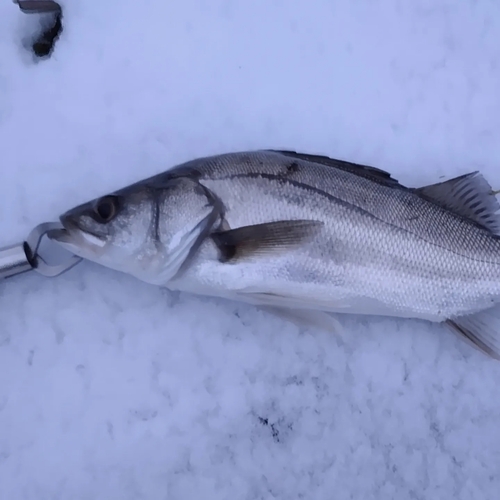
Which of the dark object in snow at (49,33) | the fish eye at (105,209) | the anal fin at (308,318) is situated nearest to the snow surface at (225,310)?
the dark object in snow at (49,33)

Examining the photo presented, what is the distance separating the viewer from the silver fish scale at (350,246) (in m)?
1.60

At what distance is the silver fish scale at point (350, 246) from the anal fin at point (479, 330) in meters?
0.07

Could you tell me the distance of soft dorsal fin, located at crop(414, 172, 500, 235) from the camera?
70.3 inches

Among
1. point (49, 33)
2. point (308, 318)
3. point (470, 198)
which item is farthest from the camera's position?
point (49, 33)

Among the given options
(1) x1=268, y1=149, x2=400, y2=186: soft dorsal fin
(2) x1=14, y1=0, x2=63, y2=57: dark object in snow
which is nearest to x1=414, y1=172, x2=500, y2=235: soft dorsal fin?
(1) x1=268, y1=149, x2=400, y2=186: soft dorsal fin

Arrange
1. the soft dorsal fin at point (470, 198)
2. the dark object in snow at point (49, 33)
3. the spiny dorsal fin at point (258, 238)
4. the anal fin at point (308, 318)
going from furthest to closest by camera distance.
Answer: the dark object in snow at point (49, 33)
the soft dorsal fin at point (470, 198)
the anal fin at point (308, 318)
the spiny dorsal fin at point (258, 238)

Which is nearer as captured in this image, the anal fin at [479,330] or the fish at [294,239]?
the fish at [294,239]

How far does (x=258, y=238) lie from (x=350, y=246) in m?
0.29

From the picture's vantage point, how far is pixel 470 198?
1795mm

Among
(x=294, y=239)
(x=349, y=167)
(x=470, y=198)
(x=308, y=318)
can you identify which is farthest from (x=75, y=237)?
(x=470, y=198)

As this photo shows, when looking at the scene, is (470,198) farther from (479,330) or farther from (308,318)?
(308,318)

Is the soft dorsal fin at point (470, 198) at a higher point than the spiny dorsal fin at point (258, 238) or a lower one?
higher

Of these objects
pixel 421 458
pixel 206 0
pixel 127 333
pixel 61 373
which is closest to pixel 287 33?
pixel 206 0

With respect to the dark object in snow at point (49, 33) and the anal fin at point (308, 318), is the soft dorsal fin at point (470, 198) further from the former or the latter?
the dark object in snow at point (49, 33)
